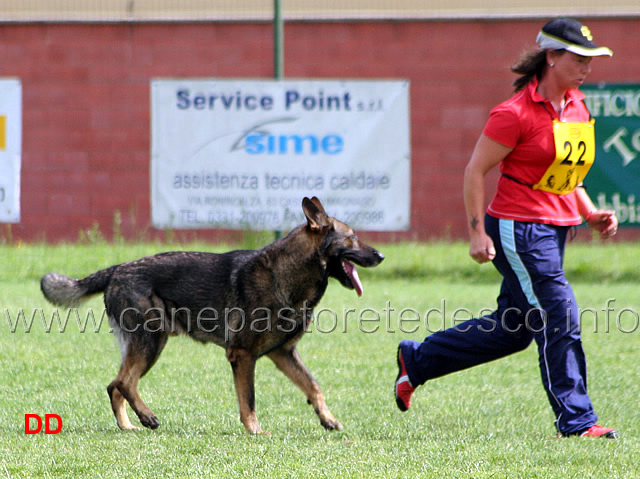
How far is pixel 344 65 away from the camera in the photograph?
49.9ft

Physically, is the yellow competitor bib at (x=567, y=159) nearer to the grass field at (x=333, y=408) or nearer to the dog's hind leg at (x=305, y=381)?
the grass field at (x=333, y=408)

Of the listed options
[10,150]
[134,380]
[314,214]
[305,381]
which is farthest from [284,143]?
[134,380]

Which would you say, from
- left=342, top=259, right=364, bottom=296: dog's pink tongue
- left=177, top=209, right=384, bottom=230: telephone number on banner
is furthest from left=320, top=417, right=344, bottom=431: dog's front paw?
left=177, top=209, right=384, bottom=230: telephone number on banner

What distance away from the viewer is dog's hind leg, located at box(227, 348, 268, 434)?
4.99 meters

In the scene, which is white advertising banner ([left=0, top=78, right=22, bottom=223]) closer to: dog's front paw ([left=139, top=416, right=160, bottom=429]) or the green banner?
the green banner

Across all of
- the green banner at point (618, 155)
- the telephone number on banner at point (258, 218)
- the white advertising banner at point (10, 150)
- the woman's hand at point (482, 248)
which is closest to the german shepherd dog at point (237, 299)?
the woman's hand at point (482, 248)

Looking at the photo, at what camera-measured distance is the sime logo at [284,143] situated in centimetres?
1148

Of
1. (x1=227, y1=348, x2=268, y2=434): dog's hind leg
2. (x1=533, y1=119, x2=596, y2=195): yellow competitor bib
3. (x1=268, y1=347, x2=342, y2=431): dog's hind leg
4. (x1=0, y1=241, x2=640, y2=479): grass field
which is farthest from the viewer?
(x1=268, y1=347, x2=342, y2=431): dog's hind leg

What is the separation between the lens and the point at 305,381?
5.27 meters

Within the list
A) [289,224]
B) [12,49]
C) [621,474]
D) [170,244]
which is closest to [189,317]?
[621,474]

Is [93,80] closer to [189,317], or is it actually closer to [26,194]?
[26,194]

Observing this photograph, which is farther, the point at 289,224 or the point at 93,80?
the point at 93,80

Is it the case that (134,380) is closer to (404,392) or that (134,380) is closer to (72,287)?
(72,287)

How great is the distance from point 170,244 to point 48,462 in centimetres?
867
